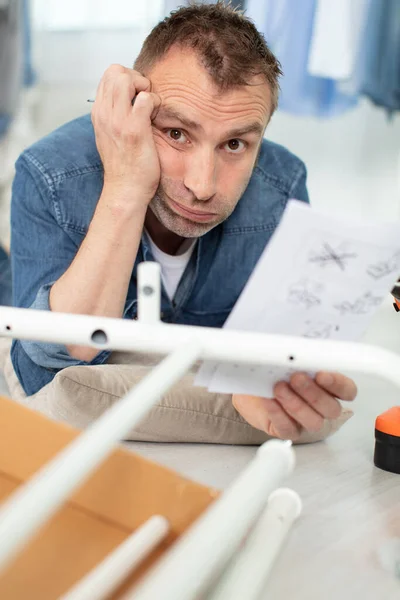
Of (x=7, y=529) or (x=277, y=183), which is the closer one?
(x=7, y=529)

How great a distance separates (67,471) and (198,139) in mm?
761

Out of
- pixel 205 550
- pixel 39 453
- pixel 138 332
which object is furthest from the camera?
pixel 39 453

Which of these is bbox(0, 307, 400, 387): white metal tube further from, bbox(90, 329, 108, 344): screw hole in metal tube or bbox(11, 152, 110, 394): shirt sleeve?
bbox(11, 152, 110, 394): shirt sleeve

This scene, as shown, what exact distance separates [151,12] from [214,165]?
4.88ft

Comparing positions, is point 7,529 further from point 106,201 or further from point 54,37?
point 54,37

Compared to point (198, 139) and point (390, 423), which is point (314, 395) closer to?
point (390, 423)

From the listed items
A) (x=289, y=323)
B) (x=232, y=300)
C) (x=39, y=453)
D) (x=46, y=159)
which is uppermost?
(x=289, y=323)

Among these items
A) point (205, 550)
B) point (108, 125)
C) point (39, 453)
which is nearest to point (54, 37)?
point (108, 125)

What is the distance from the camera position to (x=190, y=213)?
3.75ft

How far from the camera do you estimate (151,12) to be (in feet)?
7.85

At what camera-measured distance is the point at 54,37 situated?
2.38m

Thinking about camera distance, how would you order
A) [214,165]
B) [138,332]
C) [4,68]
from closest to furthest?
[138,332]
[214,165]
[4,68]

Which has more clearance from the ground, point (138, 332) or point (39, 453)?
point (138, 332)

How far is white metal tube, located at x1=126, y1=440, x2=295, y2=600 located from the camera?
470mm
